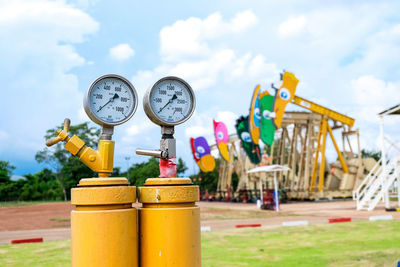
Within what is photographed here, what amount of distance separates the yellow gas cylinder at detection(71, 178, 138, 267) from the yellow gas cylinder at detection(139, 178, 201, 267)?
0.10 meters

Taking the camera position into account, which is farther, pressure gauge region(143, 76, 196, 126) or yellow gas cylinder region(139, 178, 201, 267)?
pressure gauge region(143, 76, 196, 126)

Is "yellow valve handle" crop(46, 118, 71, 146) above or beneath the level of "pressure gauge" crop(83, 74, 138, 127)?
beneath

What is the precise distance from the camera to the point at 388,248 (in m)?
6.96

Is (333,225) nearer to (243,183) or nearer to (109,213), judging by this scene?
(109,213)

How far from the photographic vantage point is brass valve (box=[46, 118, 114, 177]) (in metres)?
2.91

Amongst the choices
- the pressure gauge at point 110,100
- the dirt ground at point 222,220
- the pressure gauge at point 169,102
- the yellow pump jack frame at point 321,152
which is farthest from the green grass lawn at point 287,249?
the yellow pump jack frame at point 321,152

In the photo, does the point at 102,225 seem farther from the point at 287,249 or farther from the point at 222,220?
Answer: the point at 222,220

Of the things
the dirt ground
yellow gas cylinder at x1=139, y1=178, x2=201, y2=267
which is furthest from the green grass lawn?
yellow gas cylinder at x1=139, y1=178, x2=201, y2=267

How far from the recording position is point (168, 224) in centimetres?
276

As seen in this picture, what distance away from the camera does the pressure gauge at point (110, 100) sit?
2926 mm

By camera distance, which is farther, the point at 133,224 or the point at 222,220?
the point at 222,220

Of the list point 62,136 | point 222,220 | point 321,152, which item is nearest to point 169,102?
point 62,136

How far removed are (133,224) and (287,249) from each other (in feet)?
16.4

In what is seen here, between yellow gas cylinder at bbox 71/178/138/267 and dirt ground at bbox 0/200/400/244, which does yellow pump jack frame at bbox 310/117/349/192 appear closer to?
dirt ground at bbox 0/200/400/244
